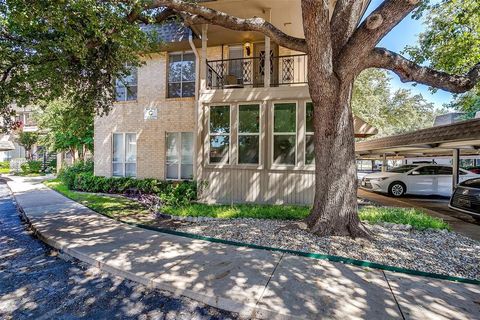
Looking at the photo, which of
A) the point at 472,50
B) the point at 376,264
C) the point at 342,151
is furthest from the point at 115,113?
the point at 472,50

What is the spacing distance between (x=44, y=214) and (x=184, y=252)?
5630mm

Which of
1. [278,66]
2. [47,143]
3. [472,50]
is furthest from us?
[47,143]

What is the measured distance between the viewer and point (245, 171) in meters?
9.30

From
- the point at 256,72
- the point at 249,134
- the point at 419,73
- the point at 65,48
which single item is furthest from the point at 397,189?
the point at 65,48

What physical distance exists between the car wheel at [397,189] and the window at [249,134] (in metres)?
8.31

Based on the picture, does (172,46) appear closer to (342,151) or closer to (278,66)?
(278,66)

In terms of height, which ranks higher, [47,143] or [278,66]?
[278,66]

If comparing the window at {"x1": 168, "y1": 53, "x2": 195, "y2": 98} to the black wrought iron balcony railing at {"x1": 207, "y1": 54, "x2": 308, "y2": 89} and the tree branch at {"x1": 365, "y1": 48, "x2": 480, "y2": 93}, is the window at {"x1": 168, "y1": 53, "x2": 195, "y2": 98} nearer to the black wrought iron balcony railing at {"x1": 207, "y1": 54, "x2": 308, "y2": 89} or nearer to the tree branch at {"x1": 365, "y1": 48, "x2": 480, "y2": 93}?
the black wrought iron balcony railing at {"x1": 207, "y1": 54, "x2": 308, "y2": 89}

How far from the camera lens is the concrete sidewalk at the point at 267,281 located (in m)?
3.09

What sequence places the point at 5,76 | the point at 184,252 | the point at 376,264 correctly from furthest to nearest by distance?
1. the point at 5,76
2. the point at 184,252
3. the point at 376,264

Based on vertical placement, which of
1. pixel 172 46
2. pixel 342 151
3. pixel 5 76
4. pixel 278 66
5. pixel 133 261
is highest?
pixel 172 46

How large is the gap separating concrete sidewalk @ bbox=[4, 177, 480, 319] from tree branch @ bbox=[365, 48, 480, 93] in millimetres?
4038

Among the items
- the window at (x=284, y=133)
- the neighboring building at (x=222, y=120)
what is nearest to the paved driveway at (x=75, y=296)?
the neighboring building at (x=222, y=120)

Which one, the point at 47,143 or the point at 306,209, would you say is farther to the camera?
the point at 47,143
